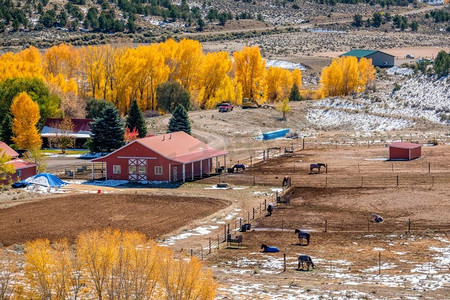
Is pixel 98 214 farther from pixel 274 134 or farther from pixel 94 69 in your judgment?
pixel 94 69

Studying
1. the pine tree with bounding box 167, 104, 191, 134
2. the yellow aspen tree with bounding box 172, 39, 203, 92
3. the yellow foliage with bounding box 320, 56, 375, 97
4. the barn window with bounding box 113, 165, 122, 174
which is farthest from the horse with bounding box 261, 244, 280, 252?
the yellow foliage with bounding box 320, 56, 375, 97

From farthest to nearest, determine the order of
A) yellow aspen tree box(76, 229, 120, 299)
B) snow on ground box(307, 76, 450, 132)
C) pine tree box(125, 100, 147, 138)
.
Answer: snow on ground box(307, 76, 450, 132)
pine tree box(125, 100, 147, 138)
yellow aspen tree box(76, 229, 120, 299)

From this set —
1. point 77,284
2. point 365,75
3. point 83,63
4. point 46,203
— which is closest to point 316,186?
point 46,203

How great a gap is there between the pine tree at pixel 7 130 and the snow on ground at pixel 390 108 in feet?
121

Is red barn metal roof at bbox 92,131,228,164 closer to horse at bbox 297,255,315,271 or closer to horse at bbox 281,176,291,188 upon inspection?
horse at bbox 281,176,291,188

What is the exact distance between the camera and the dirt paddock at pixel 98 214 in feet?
167

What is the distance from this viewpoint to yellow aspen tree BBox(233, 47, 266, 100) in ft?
407

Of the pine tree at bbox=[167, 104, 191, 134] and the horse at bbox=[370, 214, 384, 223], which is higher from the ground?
the pine tree at bbox=[167, 104, 191, 134]

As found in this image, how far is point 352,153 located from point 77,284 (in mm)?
50114

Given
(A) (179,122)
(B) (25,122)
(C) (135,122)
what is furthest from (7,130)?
(A) (179,122)

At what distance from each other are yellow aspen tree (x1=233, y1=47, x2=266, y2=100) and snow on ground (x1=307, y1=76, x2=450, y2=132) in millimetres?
12249

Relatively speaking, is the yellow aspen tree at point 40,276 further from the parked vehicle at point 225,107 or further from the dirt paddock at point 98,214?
the parked vehicle at point 225,107

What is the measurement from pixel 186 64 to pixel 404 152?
46.1 metres

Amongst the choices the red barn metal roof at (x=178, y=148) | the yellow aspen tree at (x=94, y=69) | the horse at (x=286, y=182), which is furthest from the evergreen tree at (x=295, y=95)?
the horse at (x=286, y=182)
